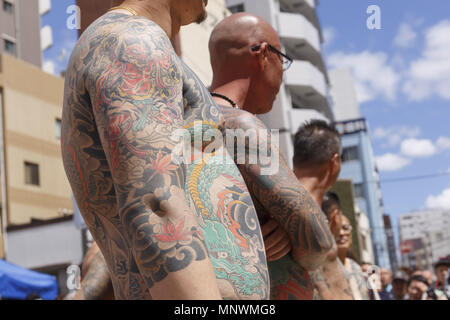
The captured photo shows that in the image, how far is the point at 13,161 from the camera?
23.8 meters

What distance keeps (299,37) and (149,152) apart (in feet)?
103

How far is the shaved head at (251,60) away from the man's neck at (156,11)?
890 mm

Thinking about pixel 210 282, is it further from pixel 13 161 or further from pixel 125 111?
pixel 13 161

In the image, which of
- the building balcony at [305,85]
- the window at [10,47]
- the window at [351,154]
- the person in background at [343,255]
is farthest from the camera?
the window at [351,154]

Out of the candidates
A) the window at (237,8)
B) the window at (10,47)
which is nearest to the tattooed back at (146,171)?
the window at (10,47)

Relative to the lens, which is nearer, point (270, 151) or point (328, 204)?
point (270, 151)

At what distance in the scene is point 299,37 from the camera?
3164 cm

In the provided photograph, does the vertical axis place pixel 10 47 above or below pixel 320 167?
above

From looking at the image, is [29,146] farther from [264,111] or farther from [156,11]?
[156,11]

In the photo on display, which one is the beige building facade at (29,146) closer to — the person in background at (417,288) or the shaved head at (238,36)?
the person in background at (417,288)

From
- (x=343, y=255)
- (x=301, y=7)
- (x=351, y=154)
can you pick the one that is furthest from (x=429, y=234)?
(x=343, y=255)

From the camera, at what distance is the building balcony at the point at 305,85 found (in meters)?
31.8

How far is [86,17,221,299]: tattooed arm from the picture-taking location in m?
1.20
